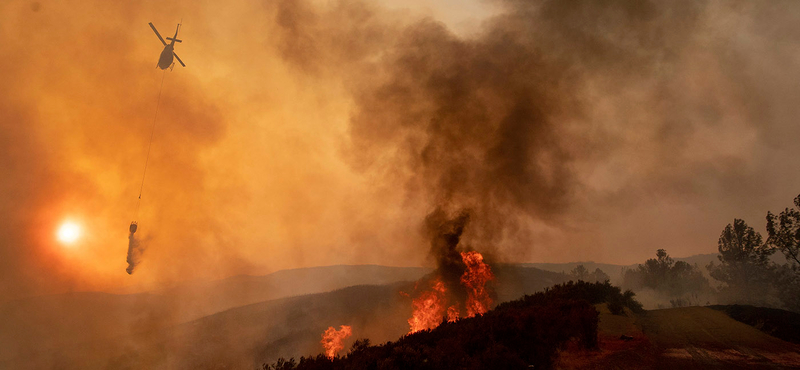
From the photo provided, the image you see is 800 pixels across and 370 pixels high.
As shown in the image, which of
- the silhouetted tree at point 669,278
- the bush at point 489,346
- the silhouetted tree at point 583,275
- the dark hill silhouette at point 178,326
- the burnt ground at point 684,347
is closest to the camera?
the bush at point 489,346

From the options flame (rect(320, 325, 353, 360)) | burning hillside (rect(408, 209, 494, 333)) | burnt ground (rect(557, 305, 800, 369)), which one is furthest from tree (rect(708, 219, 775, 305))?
flame (rect(320, 325, 353, 360))

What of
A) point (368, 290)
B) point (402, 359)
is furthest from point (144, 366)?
point (402, 359)

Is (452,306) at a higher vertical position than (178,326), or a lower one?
higher

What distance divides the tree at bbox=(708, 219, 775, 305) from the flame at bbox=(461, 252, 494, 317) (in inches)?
2027

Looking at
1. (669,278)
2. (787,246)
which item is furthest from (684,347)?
(669,278)

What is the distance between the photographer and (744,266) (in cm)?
5347

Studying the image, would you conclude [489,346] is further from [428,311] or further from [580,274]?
[580,274]

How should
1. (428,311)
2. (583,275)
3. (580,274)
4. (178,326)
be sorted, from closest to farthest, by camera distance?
(428,311) → (178,326) → (580,274) → (583,275)

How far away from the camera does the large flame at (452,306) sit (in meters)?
27.0

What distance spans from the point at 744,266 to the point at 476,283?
5884 centimetres

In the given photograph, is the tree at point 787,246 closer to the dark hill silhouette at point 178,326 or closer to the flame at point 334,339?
the dark hill silhouette at point 178,326

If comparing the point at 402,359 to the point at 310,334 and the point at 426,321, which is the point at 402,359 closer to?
the point at 426,321

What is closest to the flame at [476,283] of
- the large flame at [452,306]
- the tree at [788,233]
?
the large flame at [452,306]

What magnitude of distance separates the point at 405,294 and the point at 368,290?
9135 millimetres
